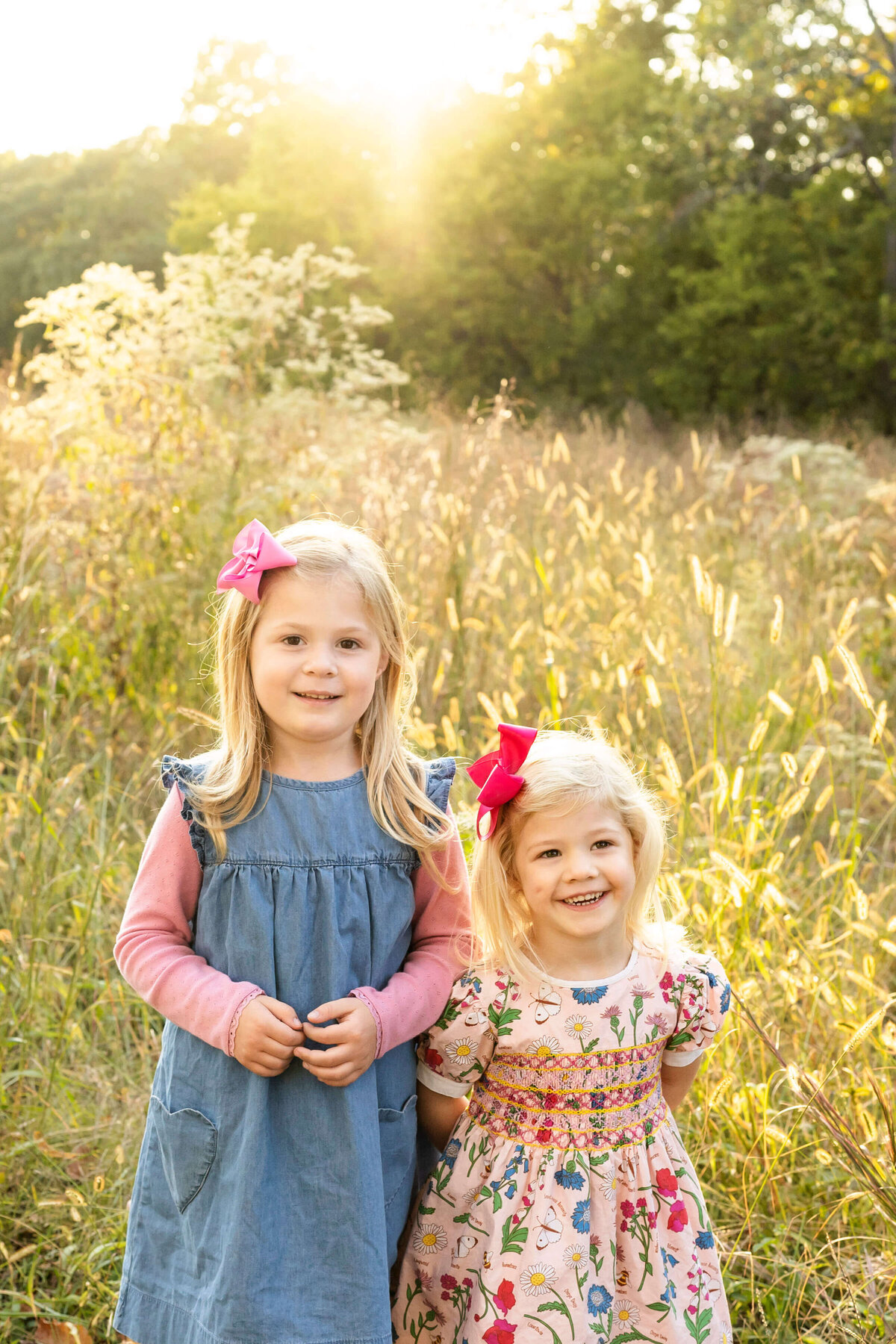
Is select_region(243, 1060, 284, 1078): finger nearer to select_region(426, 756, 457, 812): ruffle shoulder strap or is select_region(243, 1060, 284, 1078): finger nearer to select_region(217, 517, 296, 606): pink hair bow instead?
select_region(426, 756, 457, 812): ruffle shoulder strap

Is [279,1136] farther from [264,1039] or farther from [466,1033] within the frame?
[466,1033]

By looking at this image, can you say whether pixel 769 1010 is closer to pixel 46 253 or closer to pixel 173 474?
pixel 173 474

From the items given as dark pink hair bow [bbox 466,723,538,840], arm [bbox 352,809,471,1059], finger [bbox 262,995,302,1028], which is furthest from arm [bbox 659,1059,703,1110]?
finger [bbox 262,995,302,1028]

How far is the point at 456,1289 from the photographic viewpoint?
5.13ft

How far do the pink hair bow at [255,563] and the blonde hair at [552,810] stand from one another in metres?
0.45

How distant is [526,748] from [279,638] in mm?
376

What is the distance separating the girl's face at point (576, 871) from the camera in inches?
61.8

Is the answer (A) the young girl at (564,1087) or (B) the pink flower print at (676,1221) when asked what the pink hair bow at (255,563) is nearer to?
(A) the young girl at (564,1087)

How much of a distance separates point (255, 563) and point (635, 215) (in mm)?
13591

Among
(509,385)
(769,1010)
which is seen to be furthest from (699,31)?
(769,1010)

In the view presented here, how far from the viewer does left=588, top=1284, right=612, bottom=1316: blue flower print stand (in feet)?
4.86

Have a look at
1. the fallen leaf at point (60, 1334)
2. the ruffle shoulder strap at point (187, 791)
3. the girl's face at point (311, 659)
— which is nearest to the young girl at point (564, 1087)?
the girl's face at point (311, 659)

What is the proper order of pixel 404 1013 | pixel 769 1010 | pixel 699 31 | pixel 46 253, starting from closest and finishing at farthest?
pixel 404 1013
pixel 769 1010
pixel 699 31
pixel 46 253

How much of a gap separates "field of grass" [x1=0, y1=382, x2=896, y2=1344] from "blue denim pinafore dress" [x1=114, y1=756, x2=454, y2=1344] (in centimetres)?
44
